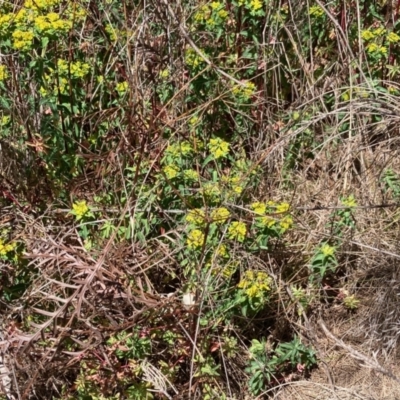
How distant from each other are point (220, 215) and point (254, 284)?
29 cm

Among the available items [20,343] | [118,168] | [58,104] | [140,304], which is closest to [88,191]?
Result: [118,168]

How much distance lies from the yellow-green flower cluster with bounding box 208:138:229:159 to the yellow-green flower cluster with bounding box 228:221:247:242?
319mm

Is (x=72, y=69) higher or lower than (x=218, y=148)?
higher

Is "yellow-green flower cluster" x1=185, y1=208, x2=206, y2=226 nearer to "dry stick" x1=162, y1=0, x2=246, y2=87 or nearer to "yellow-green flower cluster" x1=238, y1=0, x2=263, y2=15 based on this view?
"dry stick" x1=162, y1=0, x2=246, y2=87

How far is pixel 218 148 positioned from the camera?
3027 millimetres

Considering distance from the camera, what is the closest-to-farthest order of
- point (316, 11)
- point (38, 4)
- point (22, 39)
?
point (22, 39)
point (38, 4)
point (316, 11)

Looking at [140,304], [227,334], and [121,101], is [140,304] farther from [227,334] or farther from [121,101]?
[121,101]

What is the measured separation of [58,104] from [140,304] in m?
0.89

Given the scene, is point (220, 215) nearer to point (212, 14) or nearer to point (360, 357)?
point (360, 357)

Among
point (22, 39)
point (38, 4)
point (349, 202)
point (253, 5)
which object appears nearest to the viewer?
point (22, 39)

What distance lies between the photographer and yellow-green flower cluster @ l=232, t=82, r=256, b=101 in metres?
3.17

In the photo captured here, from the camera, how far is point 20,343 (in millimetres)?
2662

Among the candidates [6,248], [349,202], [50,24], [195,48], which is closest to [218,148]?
[195,48]

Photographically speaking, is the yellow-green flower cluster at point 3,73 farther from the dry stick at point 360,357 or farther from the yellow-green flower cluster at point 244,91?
the dry stick at point 360,357
